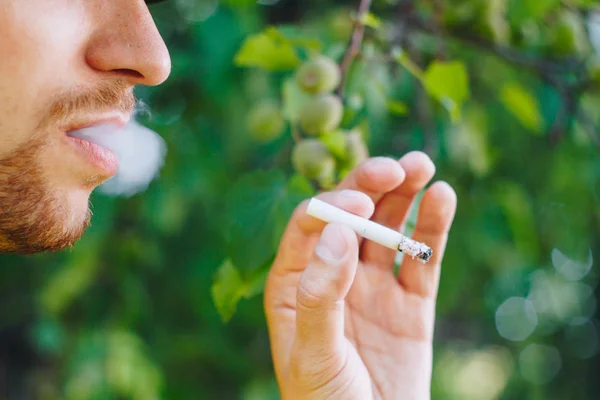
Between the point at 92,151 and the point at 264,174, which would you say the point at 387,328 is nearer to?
the point at 264,174

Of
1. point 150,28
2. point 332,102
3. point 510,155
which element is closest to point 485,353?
point 510,155

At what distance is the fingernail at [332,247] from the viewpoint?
57cm

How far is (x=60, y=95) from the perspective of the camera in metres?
0.63

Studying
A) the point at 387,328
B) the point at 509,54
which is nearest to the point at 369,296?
the point at 387,328

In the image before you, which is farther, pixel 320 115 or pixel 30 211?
pixel 320 115

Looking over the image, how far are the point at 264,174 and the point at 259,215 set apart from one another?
9 cm

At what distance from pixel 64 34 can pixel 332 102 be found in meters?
0.35

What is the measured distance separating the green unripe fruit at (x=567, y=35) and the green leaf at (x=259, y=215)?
0.74m

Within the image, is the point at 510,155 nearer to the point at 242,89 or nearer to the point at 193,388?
the point at 242,89

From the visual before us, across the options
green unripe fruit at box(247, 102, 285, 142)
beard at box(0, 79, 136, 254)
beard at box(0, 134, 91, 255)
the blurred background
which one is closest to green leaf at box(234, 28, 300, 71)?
the blurred background

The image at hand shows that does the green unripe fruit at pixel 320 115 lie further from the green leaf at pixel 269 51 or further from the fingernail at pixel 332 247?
the fingernail at pixel 332 247

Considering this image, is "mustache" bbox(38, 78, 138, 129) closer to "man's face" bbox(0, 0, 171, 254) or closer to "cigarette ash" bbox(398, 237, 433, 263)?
"man's face" bbox(0, 0, 171, 254)

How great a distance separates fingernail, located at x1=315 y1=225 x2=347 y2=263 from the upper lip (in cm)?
29

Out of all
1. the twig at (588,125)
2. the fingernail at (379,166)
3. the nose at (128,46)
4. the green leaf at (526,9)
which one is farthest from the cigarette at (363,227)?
the twig at (588,125)
